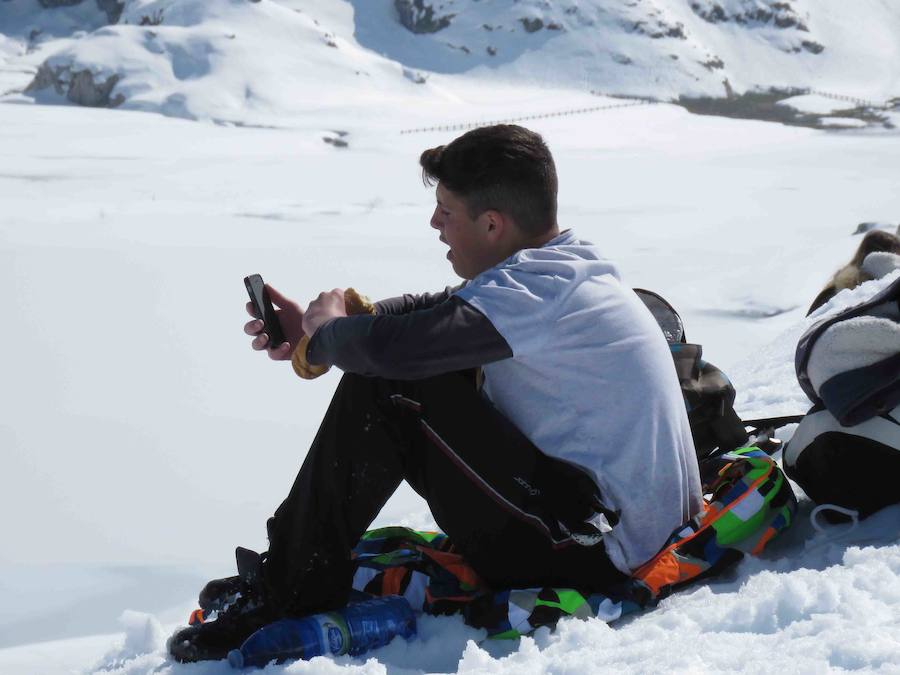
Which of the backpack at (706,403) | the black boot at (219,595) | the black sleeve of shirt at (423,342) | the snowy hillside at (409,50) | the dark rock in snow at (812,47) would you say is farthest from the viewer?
the dark rock in snow at (812,47)

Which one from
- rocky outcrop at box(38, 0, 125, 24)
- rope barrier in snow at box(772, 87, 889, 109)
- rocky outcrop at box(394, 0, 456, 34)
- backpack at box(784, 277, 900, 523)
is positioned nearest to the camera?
backpack at box(784, 277, 900, 523)

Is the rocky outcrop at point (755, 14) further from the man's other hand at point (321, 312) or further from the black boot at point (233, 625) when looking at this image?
the black boot at point (233, 625)

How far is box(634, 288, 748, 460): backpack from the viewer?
105 inches

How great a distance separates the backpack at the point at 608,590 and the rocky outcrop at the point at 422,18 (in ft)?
183

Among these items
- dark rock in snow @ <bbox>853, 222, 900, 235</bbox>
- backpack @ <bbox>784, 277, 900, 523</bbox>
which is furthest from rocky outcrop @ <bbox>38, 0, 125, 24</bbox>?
backpack @ <bbox>784, 277, 900, 523</bbox>

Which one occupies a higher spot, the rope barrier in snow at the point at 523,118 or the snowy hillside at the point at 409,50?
the snowy hillside at the point at 409,50

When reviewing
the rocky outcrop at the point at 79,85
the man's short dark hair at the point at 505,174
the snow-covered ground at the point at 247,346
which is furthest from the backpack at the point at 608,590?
the rocky outcrop at the point at 79,85

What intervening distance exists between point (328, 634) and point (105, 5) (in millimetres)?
65458

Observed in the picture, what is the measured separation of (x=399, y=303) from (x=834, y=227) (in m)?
10.7

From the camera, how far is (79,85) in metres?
35.5

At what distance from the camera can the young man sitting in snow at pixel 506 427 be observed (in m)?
1.94

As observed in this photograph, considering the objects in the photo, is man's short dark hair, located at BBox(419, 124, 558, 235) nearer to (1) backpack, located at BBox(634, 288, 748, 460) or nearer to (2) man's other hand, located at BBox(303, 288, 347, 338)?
(2) man's other hand, located at BBox(303, 288, 347, 338)

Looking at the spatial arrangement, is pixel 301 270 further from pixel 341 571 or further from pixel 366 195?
pixel 341 571

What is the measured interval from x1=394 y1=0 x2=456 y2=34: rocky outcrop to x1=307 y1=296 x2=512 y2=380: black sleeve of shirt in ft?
185
